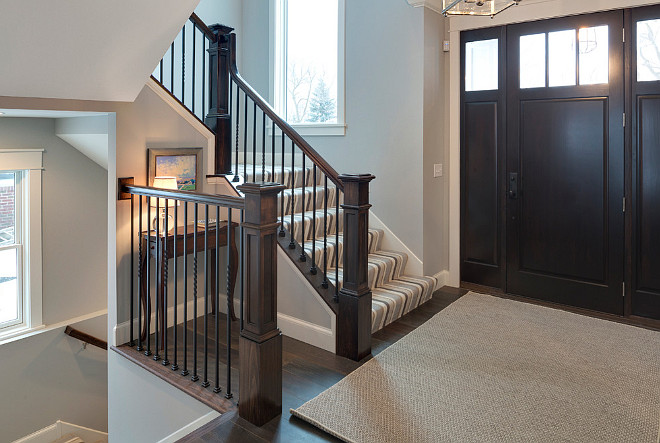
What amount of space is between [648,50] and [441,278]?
2.46 metres

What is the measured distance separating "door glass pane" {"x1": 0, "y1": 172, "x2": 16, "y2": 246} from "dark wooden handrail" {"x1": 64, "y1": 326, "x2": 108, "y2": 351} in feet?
3.06

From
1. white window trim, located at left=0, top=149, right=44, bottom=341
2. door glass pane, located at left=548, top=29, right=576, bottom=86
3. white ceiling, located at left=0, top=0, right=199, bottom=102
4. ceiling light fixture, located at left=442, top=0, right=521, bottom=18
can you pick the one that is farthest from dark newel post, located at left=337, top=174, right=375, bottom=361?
white window trim, located at left=0, top=149, right=44, bottom=341

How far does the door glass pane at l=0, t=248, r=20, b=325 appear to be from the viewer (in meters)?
4.15

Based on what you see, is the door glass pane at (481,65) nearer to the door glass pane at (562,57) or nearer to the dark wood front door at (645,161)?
the door glass pane at (562,57)

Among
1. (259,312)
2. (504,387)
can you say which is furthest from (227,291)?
(504,387)

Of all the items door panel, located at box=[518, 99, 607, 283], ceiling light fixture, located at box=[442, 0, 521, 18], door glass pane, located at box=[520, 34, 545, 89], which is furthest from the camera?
door glass pane, located at box=[520, 34, 545, 89]

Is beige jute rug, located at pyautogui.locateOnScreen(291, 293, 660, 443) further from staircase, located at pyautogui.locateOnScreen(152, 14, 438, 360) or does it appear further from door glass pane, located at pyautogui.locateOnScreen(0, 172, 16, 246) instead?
door glass pane, located at pyautogui.locateOnScreen(0, 172, 16, 246)

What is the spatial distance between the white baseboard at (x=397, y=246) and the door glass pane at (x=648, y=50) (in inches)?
87.5

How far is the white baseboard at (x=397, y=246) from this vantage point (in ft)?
14.2

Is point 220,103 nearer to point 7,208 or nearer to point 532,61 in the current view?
point 7,208

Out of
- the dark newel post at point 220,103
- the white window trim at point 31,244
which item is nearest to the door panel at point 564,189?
the dark newel post at point 220,103

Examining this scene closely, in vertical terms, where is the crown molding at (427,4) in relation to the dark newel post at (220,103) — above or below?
above

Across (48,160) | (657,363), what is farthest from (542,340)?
(48,160)

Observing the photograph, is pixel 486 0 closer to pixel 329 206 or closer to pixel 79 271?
pixel 329 206
